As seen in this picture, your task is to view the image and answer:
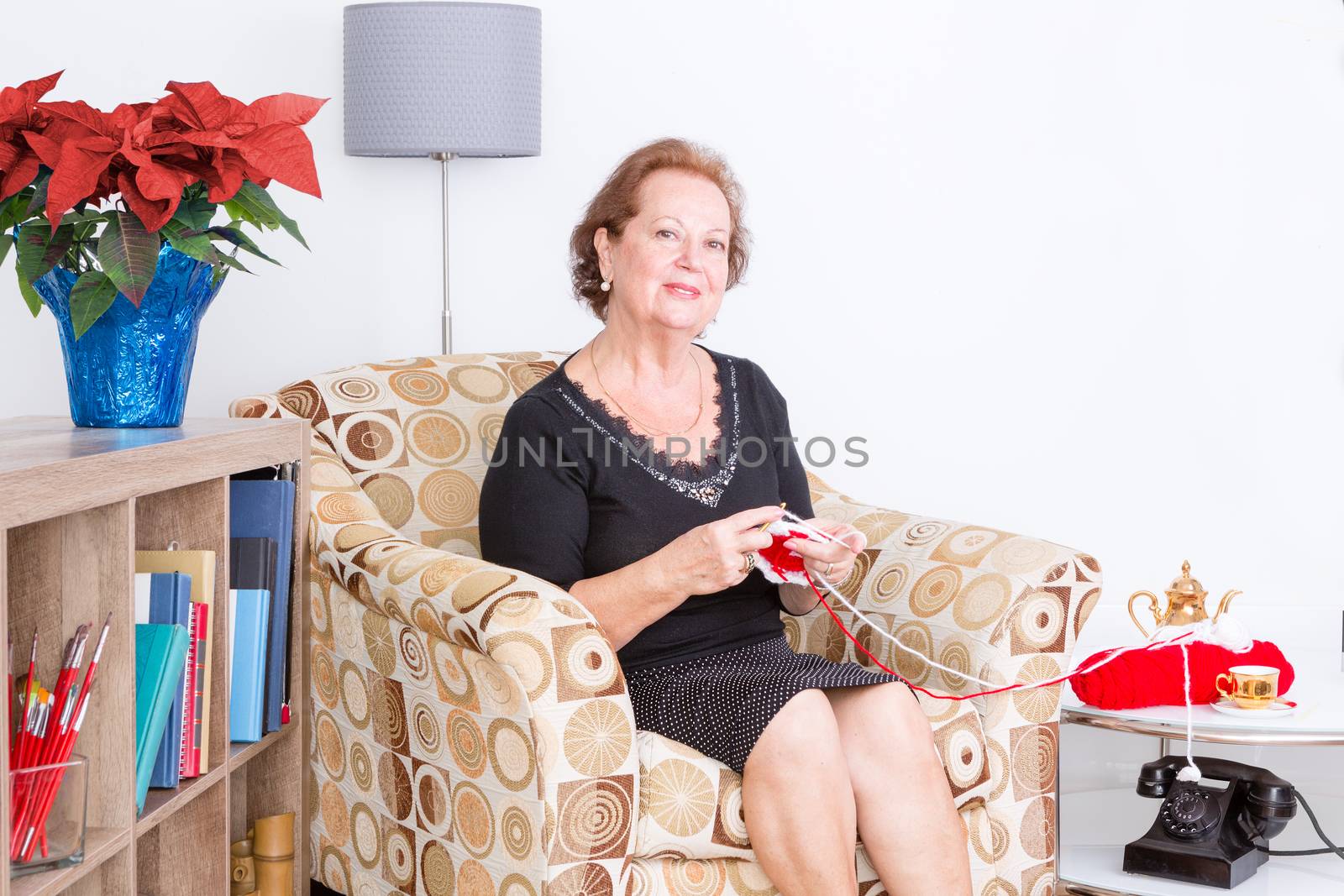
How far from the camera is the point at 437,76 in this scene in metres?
2.31

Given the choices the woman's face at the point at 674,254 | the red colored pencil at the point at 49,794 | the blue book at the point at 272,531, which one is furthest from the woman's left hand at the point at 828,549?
the red colored pencil at the point at 49,794

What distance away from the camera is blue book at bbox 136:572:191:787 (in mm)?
1588

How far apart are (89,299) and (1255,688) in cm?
157

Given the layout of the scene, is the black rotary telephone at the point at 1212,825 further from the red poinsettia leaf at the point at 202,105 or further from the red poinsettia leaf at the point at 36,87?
the red poinsettia leaf at the point at 36,87

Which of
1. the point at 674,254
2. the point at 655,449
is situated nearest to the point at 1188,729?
the point at 655,449

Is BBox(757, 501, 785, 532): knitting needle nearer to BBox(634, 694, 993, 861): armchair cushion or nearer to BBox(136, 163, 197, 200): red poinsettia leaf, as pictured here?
BBox(634, 694, 993, 861): armchair cushion

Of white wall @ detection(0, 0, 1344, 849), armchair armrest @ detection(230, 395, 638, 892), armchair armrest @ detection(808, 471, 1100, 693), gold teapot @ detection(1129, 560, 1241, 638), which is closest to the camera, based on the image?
armchair armrest @ detection(230, 395, 638, 892)

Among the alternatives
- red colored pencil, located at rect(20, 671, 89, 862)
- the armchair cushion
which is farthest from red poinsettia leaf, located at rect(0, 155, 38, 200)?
the armchair cushion

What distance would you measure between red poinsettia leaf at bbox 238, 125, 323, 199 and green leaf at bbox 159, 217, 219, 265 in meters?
0.11

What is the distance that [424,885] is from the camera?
1.71m

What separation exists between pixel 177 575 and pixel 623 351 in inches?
26.6

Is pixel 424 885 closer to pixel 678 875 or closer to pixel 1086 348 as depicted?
pixel 678 875

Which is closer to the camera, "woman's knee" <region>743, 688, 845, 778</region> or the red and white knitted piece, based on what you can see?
"woman's knee" <region>743, 688, 845, 778</region>

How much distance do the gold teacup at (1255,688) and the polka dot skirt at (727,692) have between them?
0.52 metres
